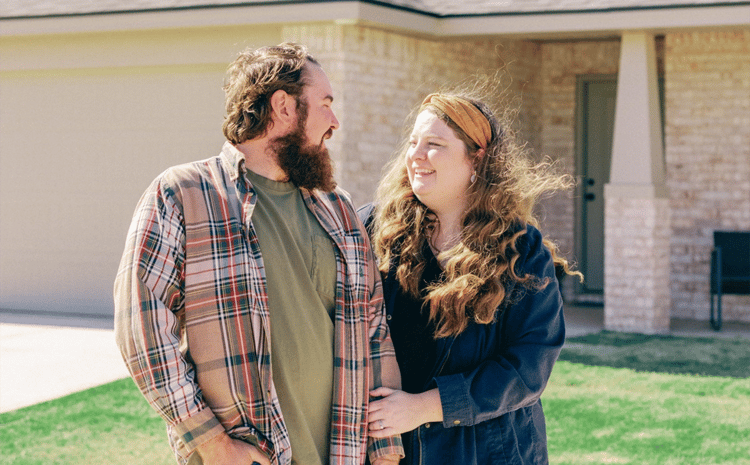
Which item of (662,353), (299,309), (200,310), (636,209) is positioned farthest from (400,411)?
(636,209)

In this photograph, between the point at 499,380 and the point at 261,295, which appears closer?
the point at 261,295

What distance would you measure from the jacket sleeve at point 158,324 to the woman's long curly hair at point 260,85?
0.34m

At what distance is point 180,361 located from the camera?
2250 mm

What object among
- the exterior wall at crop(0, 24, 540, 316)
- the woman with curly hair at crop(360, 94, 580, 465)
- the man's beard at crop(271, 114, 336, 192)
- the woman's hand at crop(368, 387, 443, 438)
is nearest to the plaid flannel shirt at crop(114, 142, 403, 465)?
the man's beard at crop(271, 114, 336, 192)

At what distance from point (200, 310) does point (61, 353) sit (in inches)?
244

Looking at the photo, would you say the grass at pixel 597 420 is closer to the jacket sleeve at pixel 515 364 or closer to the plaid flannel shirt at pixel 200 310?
the jacket sleeve at pixel 515 364

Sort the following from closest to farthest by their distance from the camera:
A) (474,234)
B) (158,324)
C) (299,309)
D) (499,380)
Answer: (158,324), (299,309), (499,380), (474,234)

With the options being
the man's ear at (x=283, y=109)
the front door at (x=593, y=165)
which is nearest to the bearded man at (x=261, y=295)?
the man's ear at (x=283, y=109)

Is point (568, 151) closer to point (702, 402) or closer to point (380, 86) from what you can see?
point (380, 86)

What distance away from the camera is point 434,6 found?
10.0 metres

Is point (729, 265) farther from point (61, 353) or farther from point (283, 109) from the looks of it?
point (283, 109)

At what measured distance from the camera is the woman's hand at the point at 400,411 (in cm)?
265

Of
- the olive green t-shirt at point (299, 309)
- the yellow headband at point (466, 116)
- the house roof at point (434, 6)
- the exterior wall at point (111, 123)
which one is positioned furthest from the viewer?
the exterior wall at point (111, 123)

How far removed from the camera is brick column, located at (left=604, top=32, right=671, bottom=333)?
383 inches
